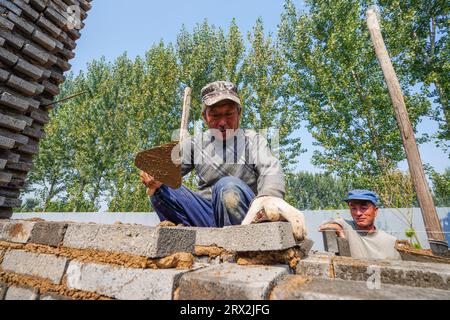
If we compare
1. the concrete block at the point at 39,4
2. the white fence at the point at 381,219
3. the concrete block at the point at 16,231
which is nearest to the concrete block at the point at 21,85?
the concrete block at the point at 39,4

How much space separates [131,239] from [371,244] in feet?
10.7

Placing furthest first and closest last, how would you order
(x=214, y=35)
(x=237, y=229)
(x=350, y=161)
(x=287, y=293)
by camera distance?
1. (x=214, y=35)
2. (x=350, y=161)
3. (x=237, y=229)
4. (x=287, y=293)

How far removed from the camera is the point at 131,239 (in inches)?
52.6

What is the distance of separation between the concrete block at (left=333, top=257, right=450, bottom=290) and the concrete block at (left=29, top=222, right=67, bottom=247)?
1.84 meters

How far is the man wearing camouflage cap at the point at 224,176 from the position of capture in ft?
6.05

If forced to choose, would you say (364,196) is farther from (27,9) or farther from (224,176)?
(27,9)

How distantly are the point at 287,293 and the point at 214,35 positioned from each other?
20.7 m

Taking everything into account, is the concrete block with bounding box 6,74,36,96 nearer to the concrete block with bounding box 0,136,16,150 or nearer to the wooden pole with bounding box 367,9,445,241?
the concrete block with bounding box 0,136,16,150

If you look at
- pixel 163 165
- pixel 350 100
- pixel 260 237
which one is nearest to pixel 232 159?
pixel 163 165

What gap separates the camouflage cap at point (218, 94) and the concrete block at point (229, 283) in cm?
151

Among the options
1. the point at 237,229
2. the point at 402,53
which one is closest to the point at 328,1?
the point at 402,53

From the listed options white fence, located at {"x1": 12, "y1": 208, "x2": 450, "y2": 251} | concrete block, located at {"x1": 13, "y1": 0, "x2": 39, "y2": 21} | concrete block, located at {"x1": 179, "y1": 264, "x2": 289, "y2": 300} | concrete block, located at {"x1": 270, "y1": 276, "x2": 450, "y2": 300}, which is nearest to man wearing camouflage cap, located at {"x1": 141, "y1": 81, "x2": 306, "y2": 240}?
concrete block, located at {"x1": 179, "y1": 264, "x2": 289, "y2": 300}

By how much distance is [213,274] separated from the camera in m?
1.13
